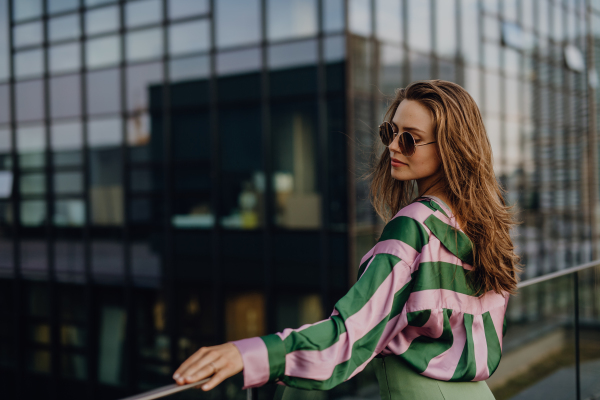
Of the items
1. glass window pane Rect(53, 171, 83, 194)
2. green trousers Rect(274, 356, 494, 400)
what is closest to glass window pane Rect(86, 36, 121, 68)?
glass window pane Rect(53, 171, 83, 194)

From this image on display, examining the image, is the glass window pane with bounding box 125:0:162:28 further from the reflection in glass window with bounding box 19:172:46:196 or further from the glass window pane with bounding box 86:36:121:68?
the reflection in glass window with bounding box 19:172:46:196

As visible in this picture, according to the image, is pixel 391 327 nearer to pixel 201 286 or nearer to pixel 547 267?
pixel 201 286

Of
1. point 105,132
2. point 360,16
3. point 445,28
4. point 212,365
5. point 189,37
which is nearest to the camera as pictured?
point 212,365

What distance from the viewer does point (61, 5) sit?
43.8 feet

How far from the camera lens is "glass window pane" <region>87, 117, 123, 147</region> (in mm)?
13047

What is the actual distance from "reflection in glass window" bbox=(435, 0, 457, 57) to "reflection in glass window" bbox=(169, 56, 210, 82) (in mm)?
5185

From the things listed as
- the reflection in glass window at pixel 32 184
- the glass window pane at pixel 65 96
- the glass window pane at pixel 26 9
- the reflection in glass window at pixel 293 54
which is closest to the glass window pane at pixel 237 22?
Answer: the reflection in glass window at pixel 293 54

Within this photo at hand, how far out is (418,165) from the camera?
144cm

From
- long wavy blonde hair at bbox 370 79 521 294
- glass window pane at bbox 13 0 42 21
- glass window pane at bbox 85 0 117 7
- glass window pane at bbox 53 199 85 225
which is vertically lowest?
glass window pane at bbox 53 199 85 225

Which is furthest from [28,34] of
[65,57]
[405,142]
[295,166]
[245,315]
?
[405,142]

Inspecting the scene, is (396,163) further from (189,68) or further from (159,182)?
(159,182)

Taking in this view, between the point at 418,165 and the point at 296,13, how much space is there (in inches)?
390

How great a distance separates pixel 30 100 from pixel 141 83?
3452mm

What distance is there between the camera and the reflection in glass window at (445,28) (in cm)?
1262
